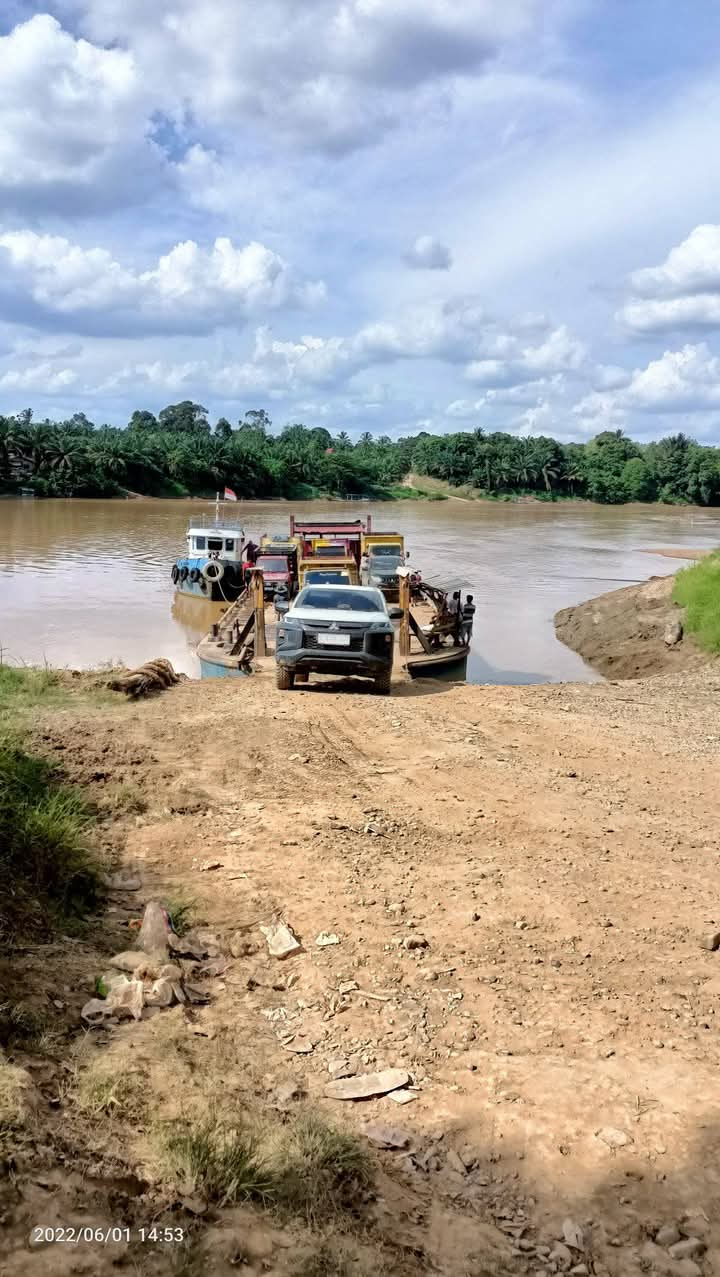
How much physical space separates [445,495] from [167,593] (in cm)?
8787

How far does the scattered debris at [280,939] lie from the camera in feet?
15.1

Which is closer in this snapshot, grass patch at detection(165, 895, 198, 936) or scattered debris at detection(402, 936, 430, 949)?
scattered debris at detection(402, 936, 430, 949)

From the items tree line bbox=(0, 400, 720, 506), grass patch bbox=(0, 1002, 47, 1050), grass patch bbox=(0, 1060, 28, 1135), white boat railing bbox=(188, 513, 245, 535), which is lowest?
grass patch bbox=(0, 1002, 47, 1050)

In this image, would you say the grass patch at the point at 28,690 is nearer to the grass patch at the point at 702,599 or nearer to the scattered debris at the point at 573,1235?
the scattered debris at the point at 573,1235

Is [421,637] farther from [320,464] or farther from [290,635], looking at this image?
[320,464]

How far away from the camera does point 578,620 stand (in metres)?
25.2

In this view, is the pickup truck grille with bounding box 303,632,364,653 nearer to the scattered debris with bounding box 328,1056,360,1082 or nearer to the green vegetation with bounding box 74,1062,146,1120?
the scattered debris with bounding box 328,1056,360,1082

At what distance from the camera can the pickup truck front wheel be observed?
1159 centimetres

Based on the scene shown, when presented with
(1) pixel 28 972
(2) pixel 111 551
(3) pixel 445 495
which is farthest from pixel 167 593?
(3) pixel 445 495

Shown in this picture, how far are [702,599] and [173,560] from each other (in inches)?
1111

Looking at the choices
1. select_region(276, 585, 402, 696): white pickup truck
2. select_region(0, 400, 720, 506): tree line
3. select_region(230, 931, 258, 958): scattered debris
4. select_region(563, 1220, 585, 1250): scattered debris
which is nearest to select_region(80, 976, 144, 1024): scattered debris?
select_region(230, 931, 258, 958): scattered debris

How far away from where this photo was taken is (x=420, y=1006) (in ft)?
13.6

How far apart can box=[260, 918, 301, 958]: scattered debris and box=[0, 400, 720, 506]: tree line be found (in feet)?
265

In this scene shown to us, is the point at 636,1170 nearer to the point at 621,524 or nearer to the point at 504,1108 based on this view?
the point at 504,1108
